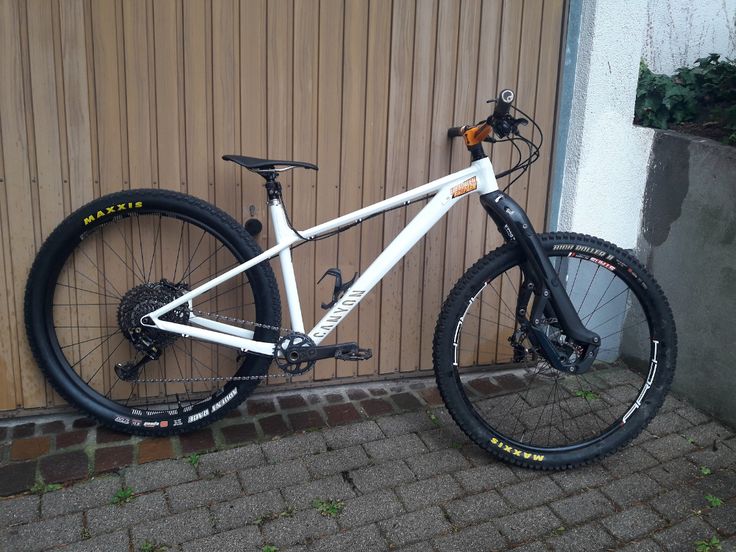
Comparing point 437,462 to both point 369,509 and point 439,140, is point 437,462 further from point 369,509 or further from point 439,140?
point 439,140

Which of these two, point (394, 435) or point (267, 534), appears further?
point (394, 435)

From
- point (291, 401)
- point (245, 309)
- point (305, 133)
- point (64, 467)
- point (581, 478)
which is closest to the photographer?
point (64, 467)

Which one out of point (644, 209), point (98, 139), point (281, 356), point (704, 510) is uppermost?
point (98, 139)

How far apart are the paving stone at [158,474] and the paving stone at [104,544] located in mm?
292

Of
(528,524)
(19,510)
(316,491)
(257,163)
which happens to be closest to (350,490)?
(316,491)

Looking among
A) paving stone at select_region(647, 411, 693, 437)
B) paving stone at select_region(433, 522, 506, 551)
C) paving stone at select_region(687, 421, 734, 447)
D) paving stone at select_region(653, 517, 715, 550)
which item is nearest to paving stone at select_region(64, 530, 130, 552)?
paving stone at select_region(433, 522, 506, 551)

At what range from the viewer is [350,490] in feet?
9.59

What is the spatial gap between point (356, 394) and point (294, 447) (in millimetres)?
636

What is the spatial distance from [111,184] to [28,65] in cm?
61

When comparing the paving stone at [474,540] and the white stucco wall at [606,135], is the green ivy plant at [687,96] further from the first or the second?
the paving stone at [474,540]

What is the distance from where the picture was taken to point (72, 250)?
10.5 ft

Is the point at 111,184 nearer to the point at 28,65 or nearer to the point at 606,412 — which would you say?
the point at 28,65

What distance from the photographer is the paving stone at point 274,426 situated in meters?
3.35

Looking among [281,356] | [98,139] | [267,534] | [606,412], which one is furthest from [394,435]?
[98,139]
